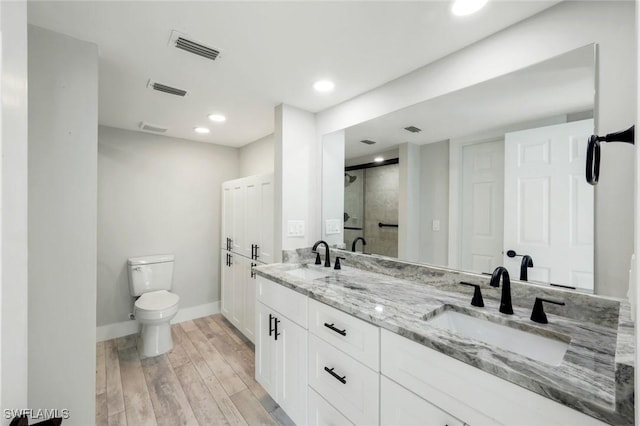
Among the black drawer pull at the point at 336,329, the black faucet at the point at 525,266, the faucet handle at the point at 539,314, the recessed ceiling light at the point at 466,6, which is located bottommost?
the black drawer pull at the point at 336,329

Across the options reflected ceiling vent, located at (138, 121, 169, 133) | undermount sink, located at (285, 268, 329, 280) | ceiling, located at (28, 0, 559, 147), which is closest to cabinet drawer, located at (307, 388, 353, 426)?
undermount sink, located at (285, 268, 329, 280)

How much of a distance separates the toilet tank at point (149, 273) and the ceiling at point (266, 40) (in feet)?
5.32

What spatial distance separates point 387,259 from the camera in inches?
75.5

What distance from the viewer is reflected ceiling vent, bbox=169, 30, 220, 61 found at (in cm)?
139

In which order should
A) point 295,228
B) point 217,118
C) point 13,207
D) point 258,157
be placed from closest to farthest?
point 13,207 < point 295,228 < point 217,118 < point 258,157

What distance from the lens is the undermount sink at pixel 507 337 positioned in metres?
1.00

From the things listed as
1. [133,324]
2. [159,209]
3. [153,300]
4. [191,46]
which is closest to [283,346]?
[153,300]

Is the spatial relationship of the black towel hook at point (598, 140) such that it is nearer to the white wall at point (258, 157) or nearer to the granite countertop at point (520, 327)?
the granite countertop at point (520, 327)

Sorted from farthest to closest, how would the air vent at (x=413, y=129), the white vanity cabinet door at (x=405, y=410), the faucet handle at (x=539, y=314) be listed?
the air vent at (x=413, y=129) → the faucet handle at (x=539, y=314) → the white vanity cabinet door at (x=405, y=410)

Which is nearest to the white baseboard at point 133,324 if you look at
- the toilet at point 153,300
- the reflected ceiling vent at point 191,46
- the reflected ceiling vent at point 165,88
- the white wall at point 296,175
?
the toilet at point 153,300

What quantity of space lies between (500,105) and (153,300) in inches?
127

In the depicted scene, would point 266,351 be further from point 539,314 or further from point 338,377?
point 539,314

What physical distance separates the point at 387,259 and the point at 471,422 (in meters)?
1.13

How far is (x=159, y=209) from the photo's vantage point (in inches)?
124
